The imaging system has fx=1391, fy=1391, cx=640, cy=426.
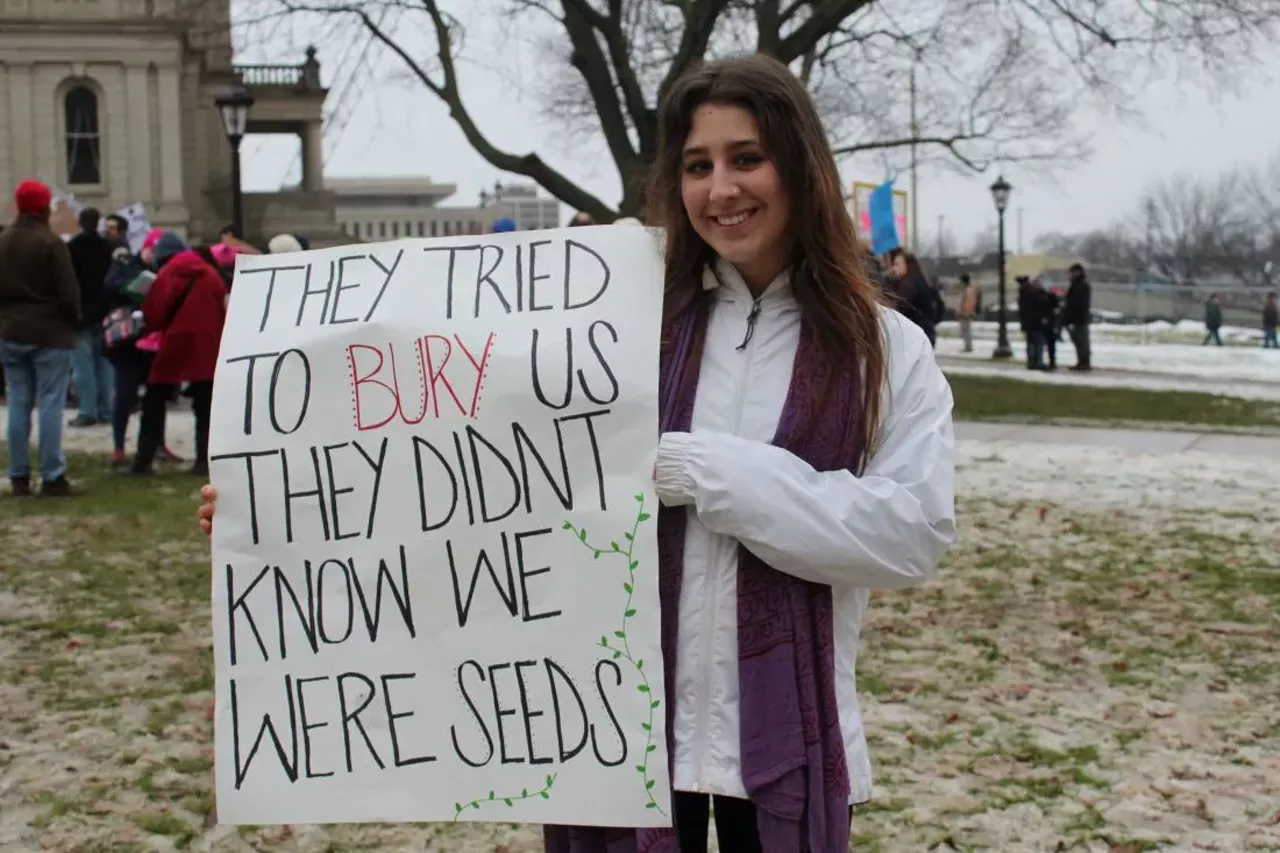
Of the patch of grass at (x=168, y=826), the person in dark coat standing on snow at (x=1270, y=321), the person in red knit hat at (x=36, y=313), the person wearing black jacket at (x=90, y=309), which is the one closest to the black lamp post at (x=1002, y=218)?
the person in dark coat standing on snow at (x=1270, y=321)

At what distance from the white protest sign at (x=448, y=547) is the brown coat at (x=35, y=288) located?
7.06 metres

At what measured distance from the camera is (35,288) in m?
8.84

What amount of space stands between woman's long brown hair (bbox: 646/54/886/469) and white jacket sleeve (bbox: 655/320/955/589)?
6 cm

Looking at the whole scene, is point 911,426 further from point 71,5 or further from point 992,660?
point 71,5

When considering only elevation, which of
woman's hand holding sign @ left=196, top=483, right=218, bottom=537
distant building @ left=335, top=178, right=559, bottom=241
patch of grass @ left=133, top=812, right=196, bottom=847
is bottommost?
patch of grass @ left=133, top=812, right=196, bottom=847

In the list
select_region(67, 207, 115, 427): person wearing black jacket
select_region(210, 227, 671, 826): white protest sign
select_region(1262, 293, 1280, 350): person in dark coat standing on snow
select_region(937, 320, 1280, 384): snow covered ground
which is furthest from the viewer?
select_region(1262, 293, 1280, 350): person in dark coat standing on snow

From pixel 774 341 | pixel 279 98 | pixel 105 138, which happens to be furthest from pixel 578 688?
pixel 279 98

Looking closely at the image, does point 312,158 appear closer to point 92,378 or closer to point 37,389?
point 92,378

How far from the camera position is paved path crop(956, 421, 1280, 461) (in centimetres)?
1216

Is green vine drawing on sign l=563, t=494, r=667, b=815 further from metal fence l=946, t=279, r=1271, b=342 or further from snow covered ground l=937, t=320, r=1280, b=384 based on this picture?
metal fence l=946, t=279, r=1271, b=342

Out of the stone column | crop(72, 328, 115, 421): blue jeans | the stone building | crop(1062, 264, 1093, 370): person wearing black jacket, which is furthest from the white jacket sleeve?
the stone column

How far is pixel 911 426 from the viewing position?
7.11 ft

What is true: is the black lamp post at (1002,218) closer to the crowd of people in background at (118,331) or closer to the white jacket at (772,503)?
the crowd of people in background at (118,331)

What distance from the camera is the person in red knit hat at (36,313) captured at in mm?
8781
